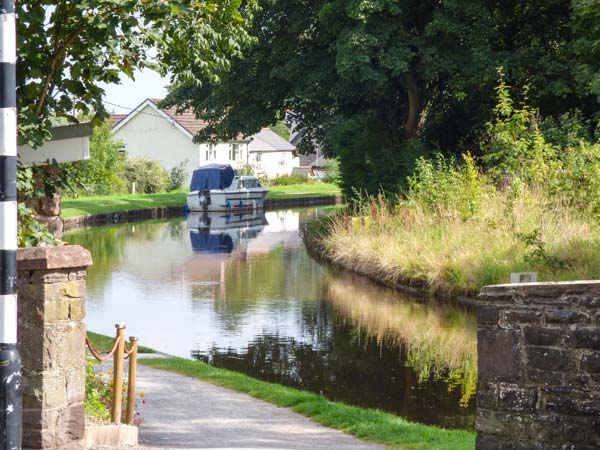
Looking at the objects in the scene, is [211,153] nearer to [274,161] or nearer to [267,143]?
[267,143]

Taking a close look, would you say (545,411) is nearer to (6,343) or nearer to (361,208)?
(6,343)

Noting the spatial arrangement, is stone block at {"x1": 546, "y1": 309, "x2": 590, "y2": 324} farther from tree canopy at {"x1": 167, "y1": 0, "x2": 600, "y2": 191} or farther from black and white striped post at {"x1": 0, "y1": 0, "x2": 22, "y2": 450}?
tree canopy at {"x1": 167, "y1": 0, "x2": 600, "y2": 191}

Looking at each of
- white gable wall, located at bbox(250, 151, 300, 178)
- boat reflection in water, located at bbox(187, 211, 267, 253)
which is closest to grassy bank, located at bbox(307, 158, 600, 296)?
boat reflection in water, located at bbox(187, 211, 267, 253)

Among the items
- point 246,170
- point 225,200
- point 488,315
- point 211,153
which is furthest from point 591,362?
point 211,153

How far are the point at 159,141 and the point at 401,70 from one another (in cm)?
5098

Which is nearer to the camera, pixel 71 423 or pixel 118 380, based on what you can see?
pixel 71 423

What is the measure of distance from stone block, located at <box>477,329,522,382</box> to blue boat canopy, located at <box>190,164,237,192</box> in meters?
49.4

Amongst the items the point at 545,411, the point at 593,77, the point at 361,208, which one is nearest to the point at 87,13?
the point at 545,411

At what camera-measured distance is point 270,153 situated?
3994 inches

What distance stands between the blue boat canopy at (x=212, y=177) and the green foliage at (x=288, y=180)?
72.6 ft

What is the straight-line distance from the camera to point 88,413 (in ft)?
33.0

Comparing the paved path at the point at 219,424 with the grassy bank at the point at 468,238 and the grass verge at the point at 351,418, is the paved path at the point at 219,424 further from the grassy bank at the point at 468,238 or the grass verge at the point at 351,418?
the grassy bank at the point at 468,238

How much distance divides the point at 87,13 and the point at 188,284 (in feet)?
55.1

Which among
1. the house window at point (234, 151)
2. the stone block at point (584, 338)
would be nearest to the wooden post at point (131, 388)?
the stone block at point (584, 338)
